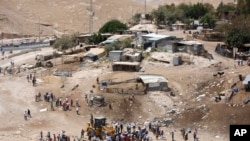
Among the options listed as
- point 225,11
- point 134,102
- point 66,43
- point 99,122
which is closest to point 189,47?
point 66,43

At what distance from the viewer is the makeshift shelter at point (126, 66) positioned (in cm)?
4666

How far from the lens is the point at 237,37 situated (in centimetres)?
5631

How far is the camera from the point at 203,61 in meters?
50.5

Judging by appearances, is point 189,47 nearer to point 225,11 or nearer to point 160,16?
point 160,16

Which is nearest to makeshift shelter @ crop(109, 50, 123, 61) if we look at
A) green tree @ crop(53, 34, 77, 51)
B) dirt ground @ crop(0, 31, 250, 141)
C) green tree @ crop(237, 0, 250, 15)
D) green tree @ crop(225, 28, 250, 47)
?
dirt ground @ crop(0, 31, 250, 141)

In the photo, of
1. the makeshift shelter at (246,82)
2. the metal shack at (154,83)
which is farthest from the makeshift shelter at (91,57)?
the makeshift shelter at (246,82)

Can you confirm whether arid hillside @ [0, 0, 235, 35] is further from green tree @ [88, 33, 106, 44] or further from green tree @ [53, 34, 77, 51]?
green tree @ [88, 33, 106, 44]

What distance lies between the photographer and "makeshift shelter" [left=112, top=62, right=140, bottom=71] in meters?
46.7

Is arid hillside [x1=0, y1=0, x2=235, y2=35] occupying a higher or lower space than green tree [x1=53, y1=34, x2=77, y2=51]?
higher

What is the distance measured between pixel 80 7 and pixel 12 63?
2250 inches

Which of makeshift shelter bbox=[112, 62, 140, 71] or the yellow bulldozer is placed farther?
makeshift shelter bbox=[112, 62, 140, 71]

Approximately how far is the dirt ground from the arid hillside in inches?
1781

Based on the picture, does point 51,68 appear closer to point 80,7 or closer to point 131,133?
point 131,133

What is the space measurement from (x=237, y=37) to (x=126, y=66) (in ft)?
49.4
